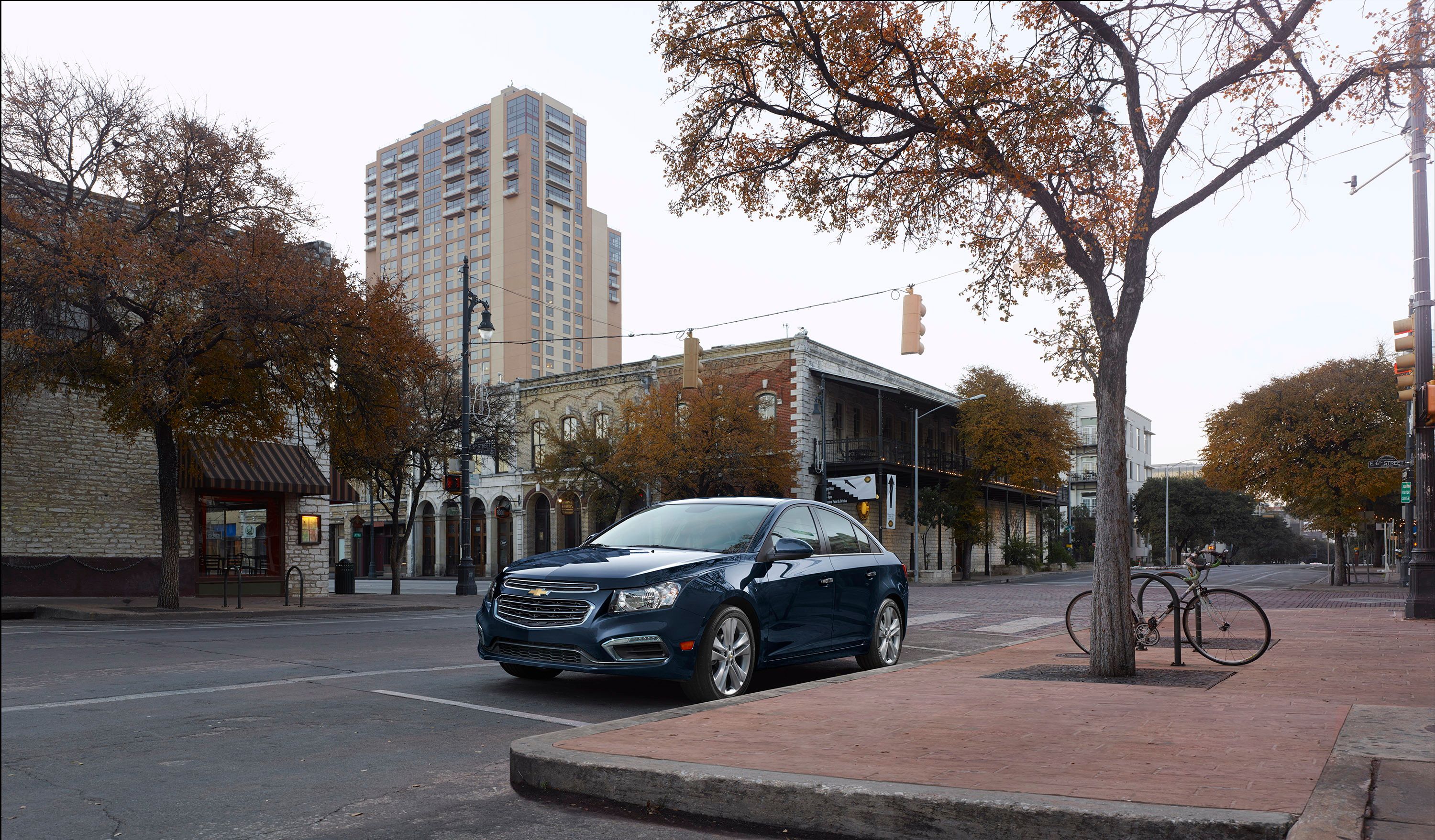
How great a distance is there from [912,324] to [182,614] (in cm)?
1288

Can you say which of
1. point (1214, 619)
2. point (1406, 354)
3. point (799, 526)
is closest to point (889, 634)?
point (799, 526)

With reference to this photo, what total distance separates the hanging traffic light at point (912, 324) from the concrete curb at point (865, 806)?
1290 cm

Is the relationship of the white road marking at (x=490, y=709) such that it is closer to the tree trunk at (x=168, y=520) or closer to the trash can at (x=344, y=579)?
the tree trunk at (x=168, y=520)

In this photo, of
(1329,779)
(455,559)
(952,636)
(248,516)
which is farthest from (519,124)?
(1329,779)

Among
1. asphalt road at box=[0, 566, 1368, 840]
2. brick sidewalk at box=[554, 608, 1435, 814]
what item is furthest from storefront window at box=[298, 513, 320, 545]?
brick sidewalk at box=[554, 608, 1435, 814]

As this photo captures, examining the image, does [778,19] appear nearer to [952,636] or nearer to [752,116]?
[752,116]

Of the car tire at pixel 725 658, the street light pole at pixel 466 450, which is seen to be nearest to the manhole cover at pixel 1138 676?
the car tire at pixel 725 658

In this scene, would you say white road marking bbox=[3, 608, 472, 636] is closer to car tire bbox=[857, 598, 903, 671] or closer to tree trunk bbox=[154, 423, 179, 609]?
tree trunk bbox=[154, 423, 179, 609]

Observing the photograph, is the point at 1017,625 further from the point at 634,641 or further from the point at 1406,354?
the point at 634,641

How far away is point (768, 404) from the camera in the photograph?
46500 millimetres

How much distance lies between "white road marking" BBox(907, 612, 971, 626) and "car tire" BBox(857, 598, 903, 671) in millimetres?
5531

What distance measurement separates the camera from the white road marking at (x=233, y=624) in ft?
45.8

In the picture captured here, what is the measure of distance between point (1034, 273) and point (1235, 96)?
7.72ft

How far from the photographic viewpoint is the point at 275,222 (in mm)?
18984
